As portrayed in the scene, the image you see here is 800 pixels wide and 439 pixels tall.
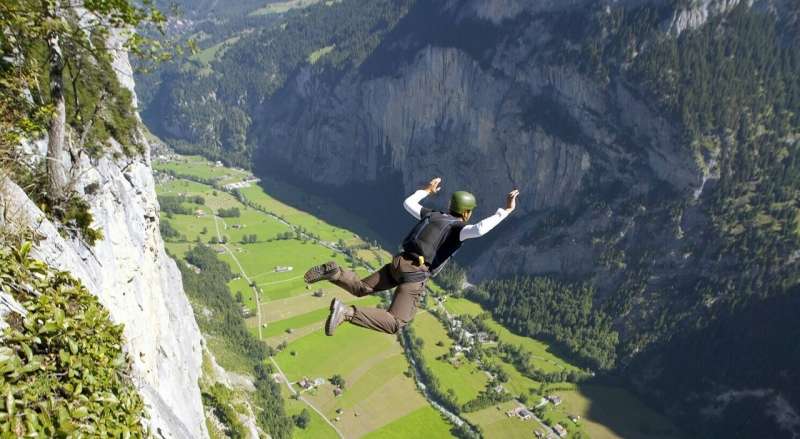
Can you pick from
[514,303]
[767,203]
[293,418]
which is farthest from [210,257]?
[767,203]

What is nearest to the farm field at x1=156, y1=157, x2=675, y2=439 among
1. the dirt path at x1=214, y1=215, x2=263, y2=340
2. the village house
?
the dirt path at x1=214, y1=215, x2=263, y2=340

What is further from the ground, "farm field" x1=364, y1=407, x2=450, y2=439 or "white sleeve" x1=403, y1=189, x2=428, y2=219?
"white sleeve" x1=403, y1=189, x2=428, y2=219

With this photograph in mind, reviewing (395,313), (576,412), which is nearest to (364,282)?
(395,313)

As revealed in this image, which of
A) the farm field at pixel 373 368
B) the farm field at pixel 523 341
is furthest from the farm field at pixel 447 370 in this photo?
the farm field at pixel 523 341

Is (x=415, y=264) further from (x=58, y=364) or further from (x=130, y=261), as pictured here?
(x=130, y=261)

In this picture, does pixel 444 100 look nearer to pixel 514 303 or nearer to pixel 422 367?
pixel 514 303

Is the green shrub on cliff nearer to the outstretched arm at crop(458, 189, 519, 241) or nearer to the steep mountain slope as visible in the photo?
the outstretched arm at crop(458, 189, 519, 241)

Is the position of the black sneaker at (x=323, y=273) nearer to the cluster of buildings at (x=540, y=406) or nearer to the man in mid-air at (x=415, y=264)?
the man in mid-air at (x=415, y=264)
